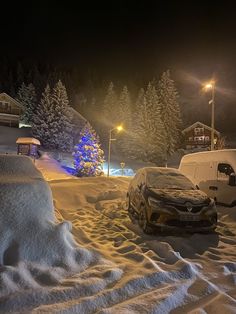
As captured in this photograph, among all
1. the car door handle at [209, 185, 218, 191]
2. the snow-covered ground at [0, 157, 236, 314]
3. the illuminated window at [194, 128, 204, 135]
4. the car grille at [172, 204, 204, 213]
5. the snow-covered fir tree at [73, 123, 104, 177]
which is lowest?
the snow-covered fir tree at [73, 123, 104, 177]

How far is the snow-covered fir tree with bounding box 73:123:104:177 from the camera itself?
37.3 meters

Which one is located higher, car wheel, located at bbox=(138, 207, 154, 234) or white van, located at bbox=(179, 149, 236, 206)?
white van, located at bbox=(179, 149, 236, 206)

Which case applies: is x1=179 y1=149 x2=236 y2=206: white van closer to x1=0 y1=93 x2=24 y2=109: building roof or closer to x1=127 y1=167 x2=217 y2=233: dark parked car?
x1=127 y1=167 x2=217 y2=233: dark parked car

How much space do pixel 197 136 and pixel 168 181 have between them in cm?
5889

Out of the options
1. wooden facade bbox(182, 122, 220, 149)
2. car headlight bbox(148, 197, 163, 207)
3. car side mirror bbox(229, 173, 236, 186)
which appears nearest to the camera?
car headlight bbox(148, 197, 163, 207)

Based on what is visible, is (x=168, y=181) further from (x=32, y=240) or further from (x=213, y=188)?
(x=32, y=240)

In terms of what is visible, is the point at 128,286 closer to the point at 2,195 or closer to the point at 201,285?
the point at 201,285

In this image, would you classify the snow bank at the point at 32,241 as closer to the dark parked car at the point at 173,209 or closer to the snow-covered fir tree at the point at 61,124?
the dark parked car at the point at 173,209

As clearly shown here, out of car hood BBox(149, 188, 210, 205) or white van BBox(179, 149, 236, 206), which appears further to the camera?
white van BBox(179, 149, 236, 206)

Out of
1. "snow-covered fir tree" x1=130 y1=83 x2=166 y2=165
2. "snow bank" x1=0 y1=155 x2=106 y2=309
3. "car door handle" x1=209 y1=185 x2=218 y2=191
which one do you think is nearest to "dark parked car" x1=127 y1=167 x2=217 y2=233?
"snow bank" x1=0 y1=155 x2=106 y2=309

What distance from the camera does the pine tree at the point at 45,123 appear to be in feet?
164

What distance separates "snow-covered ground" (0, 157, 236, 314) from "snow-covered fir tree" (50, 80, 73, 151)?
140ft

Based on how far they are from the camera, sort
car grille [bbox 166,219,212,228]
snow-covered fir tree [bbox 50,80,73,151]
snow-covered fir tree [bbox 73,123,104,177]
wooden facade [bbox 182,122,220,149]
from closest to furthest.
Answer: car grille [bbox 166,219,212,228] → snow-covered fir tree [bbox 73,123,104,177] → snow-covered fir tree [bbox 50,80,73,151] → wooden facade [bbox 182,122,220,149]

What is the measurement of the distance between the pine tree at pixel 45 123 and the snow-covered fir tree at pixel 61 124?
0.51m
